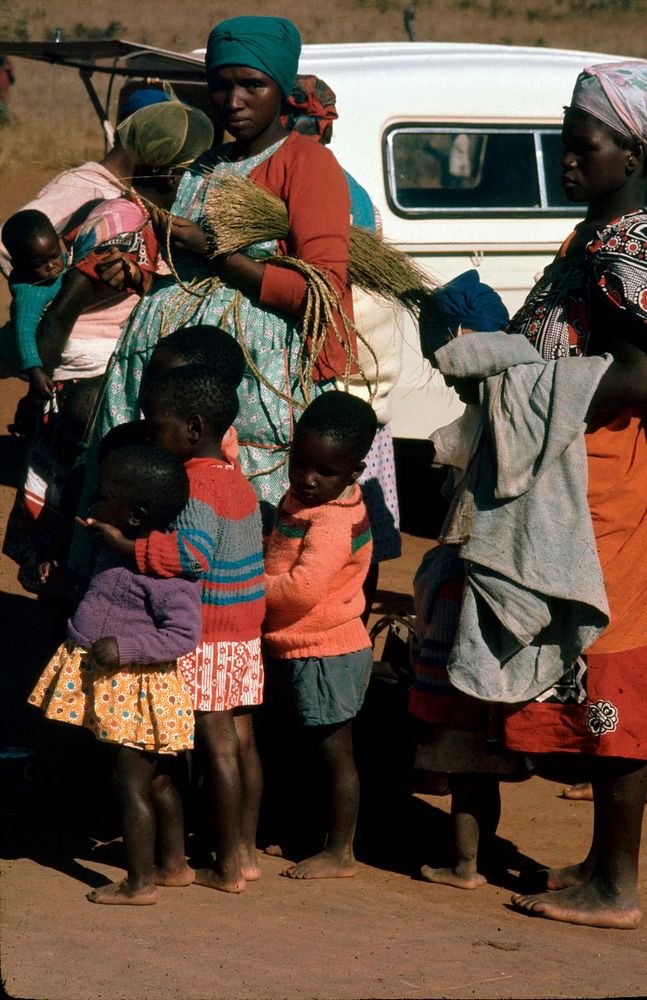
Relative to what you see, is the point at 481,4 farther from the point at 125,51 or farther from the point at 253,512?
the point at 253,512

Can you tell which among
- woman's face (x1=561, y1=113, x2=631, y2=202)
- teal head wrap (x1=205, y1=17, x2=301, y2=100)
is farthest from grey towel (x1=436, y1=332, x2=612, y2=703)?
teal head wrap (x1=205, y1=17, x2=301, y2=100)

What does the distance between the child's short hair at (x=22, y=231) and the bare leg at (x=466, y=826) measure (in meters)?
2.20

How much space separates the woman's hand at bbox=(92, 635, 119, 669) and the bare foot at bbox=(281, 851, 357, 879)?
86 cm

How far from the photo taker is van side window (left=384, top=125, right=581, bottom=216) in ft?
27.6

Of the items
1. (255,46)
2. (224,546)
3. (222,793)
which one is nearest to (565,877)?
(222,793)

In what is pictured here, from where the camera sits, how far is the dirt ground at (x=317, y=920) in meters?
3.09

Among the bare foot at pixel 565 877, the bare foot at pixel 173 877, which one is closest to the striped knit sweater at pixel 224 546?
the bare foot at pixel 173 877

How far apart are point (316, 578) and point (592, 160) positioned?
4.35 ft

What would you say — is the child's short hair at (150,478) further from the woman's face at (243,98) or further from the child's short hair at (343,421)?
the woman's face at (243,98)

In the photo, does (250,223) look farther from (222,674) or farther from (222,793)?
(222,793)

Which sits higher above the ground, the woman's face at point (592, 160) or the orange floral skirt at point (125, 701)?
the woman's face at point (592, 160)

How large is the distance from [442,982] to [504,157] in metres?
6.59

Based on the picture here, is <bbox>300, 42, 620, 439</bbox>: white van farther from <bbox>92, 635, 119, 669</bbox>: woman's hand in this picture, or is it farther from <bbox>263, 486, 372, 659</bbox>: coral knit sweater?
<bbox>92, 635, 119, 669</bbox>: woman's hand

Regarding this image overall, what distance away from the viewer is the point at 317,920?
347 centimetres
